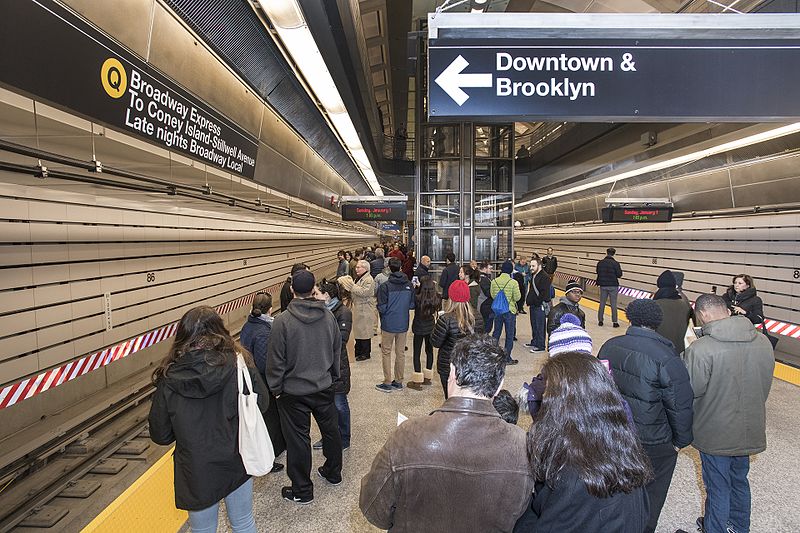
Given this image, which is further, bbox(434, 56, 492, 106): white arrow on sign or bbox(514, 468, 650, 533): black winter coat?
bbox(434, 56, 492, 106): white arrow on sign

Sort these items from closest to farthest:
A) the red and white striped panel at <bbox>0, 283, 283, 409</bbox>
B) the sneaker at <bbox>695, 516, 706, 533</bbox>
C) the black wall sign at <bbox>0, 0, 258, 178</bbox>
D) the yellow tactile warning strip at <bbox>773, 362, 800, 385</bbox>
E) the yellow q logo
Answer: the black wall sign at <bbox>0, 0, 258, 178</bbox>
the yellow q logo
the sneaker at <bbox>695, 516, 706, 533</bbox>
the red and white striped panel at <bbox>0, 283, 283, 409</bbox>
the yellow tactile warning strip at <bbox>773, 362, 800, 385</bbox>

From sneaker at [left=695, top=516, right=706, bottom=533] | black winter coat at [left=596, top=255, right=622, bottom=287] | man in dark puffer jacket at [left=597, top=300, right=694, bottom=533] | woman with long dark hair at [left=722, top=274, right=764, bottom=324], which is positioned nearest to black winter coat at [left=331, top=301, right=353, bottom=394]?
man in dark puffer jacket at [left=597, top=300, right=694, bottom=533]

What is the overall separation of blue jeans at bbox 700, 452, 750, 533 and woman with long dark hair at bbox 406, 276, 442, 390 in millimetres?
3369

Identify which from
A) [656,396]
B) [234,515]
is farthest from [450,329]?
[234,515]

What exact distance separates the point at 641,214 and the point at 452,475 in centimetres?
1098

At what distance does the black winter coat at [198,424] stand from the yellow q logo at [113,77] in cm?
174

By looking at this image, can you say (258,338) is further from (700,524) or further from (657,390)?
(700,524)

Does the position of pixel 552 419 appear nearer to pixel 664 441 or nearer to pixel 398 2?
pixel 664 441

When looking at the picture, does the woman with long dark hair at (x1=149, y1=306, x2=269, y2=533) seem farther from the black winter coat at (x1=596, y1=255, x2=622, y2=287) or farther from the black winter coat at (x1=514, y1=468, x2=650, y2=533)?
the black winter coat at (x1=596, y1=255, x2=622, y2=287)

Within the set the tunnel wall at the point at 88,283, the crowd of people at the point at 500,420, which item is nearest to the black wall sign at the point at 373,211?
the tunnel wall at the point at 88,283

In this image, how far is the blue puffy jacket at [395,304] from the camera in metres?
5.69

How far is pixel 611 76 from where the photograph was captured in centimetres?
280

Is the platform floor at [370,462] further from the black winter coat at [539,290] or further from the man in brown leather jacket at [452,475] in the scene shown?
the black winter coat at [539,290]

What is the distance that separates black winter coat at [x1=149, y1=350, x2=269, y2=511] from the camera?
2.21 m
